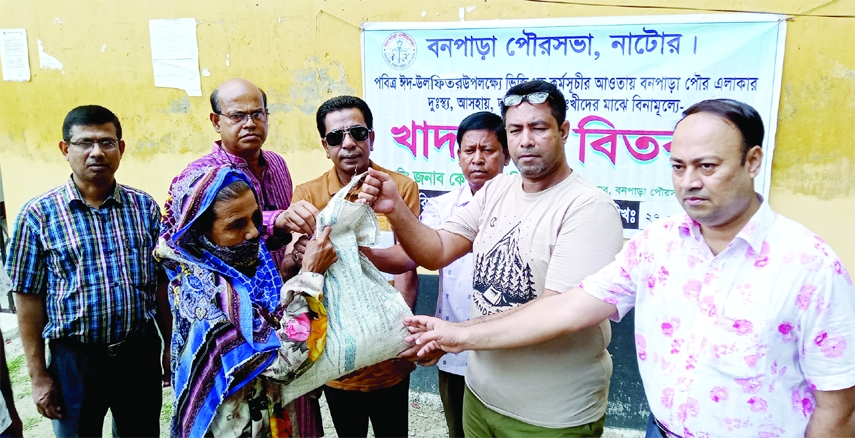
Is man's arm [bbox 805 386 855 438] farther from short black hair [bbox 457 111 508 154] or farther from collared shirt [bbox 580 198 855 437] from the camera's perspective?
short black hair [bbox 457 111 508 154]

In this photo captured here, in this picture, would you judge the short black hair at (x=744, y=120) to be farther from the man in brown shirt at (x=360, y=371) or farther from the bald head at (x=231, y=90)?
the bald head at (x=231, y=90)

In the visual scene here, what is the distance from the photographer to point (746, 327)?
1.43 meters

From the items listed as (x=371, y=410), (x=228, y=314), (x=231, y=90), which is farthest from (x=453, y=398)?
(x=231, y=90)

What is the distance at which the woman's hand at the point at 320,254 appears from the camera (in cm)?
191

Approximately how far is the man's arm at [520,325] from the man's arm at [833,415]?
0.59 m

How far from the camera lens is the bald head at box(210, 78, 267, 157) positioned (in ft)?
9.31

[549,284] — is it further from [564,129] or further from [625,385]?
[625,385]

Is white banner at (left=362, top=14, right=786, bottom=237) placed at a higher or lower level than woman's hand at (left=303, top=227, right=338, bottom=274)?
higher

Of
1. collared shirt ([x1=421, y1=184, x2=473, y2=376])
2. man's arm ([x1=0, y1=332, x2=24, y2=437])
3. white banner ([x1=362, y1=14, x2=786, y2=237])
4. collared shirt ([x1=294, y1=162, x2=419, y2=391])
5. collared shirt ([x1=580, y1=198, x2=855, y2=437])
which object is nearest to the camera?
collared shirt ([x1=580, y1=198, x2=855, y2=437])

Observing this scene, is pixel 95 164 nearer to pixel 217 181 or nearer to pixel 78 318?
pixel 78 318

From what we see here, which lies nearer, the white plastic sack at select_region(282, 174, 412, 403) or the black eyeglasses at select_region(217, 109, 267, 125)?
the white plastic sack at select_region(282, 174, 412, 403)

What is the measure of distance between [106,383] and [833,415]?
2.89m

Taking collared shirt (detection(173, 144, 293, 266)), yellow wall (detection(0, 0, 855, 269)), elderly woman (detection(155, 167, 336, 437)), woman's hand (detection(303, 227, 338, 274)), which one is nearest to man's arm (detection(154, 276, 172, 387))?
collared shirt (detection(173, 144, 293, 266))

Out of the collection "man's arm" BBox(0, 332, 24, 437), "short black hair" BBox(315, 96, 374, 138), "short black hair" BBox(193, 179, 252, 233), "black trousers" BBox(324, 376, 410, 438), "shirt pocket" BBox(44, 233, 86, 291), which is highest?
"short black hair" BBox(315, 96, 374, 138)
